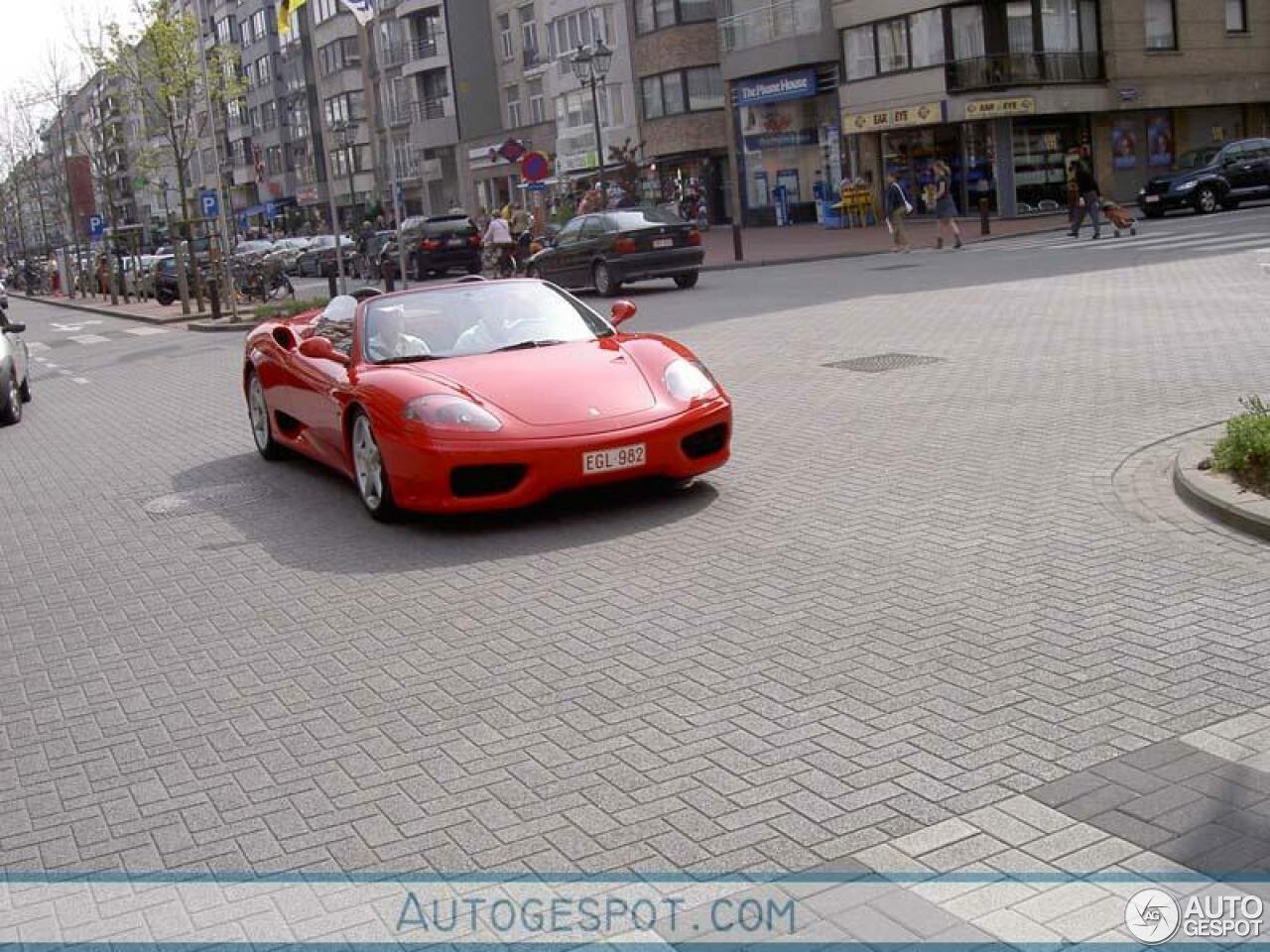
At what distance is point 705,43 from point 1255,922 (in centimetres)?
5631

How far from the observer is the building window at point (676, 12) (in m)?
57.0

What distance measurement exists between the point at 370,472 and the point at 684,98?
50.7 meters

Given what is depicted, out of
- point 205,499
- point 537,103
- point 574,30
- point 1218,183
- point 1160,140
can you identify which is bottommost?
point 205,499

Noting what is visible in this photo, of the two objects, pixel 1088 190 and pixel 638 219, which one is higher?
pixel 638 219

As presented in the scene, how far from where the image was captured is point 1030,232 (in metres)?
36.0

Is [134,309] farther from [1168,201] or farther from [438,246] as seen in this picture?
[1168,201]

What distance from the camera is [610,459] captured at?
8133 mm

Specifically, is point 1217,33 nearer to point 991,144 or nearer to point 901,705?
point 991,144

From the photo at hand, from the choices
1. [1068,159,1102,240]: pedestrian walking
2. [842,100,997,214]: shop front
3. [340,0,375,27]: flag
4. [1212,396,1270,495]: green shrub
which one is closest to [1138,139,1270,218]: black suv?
[842,100,997,214]: shop front

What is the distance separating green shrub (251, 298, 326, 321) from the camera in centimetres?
3062

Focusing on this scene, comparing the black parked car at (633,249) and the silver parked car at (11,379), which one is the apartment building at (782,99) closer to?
the black parked car at (633,249)

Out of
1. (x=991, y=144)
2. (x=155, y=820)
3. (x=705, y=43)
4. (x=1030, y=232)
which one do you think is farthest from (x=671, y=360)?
(x=705, y=43)

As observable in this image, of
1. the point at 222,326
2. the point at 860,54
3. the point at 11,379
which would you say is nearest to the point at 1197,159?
the point at 860,54

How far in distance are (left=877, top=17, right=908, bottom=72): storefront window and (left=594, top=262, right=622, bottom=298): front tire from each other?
2180 cm
